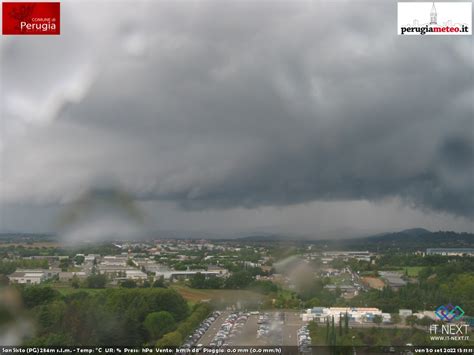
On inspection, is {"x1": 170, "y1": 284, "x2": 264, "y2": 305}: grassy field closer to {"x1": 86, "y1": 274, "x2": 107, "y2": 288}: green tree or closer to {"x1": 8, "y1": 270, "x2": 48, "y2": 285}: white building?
{"x1": 86, "y1": 274, "x2": 107, "y2": 288}: green tree

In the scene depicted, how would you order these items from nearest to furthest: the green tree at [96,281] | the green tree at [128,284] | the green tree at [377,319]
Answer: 1. the green tree at [377,319]
2. the green tree at [96,281]
3. the green tree at [128,284]

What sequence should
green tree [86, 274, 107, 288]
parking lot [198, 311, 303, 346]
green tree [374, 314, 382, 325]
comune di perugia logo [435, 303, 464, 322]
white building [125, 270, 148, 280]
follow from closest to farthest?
parking lot [198, 311, 303, 346]
green tree [374, 314, 382, 325]
comune di perugia logo [435, 303, 464, 322]
green tree [86, 274, 107, 288]
white building [125, 270, 148, 280]

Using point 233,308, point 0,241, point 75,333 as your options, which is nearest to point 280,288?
point 233,308

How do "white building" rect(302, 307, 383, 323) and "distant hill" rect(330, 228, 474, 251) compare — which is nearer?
"white building" rect(302, 307, 383, 323)

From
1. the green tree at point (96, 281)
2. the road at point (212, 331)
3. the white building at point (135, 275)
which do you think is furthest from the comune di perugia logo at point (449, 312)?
the green tree at point (96, 281)

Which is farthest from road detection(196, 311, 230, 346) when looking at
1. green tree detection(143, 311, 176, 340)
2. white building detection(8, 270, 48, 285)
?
white building detection(8, 270, 48, 285)

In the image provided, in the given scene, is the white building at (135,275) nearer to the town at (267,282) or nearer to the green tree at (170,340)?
the town at (267,282)

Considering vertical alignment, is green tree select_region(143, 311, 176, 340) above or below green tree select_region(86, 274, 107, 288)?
below
